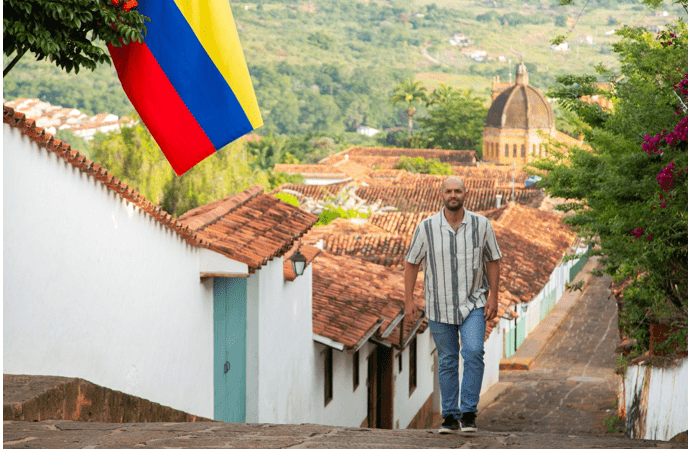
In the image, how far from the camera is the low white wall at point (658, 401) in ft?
21.9

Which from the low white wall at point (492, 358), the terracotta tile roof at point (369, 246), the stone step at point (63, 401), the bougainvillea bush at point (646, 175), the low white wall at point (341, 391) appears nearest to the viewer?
the stone step at point (63, 401)

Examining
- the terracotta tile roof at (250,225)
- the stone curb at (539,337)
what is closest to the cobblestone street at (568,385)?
the stone curb at (539,337)

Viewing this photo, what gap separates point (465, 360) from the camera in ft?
16.5

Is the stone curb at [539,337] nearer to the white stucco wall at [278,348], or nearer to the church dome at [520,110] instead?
the white stucco wall at [278,348]

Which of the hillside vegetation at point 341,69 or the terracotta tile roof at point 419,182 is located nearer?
the terracotta tile roof at point 419,182

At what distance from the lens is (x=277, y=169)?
63.8m

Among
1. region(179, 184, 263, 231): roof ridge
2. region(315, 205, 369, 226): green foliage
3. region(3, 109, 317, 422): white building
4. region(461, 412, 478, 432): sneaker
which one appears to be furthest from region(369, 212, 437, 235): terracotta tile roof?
region(461, 412, 478, 432): sneaker

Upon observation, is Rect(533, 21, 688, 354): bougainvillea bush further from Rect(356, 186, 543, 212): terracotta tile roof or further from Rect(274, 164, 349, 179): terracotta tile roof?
Rect(274, 164, 349, 179): terracotta tile roof

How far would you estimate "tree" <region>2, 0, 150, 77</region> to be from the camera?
3.88m

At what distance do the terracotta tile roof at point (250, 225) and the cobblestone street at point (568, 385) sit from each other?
6440mm

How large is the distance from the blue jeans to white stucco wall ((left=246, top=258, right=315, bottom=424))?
A: 3914 millimetres

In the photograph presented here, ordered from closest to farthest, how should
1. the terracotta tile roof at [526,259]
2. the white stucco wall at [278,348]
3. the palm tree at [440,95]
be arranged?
1. the white stucco wall at [278,348]
2. the terracotta tile roof at [526,259]
3. the palm tree at [440,95]

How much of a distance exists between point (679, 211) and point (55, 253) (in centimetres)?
448

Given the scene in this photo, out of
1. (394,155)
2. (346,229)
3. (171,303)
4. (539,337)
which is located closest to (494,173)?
(394,155)
